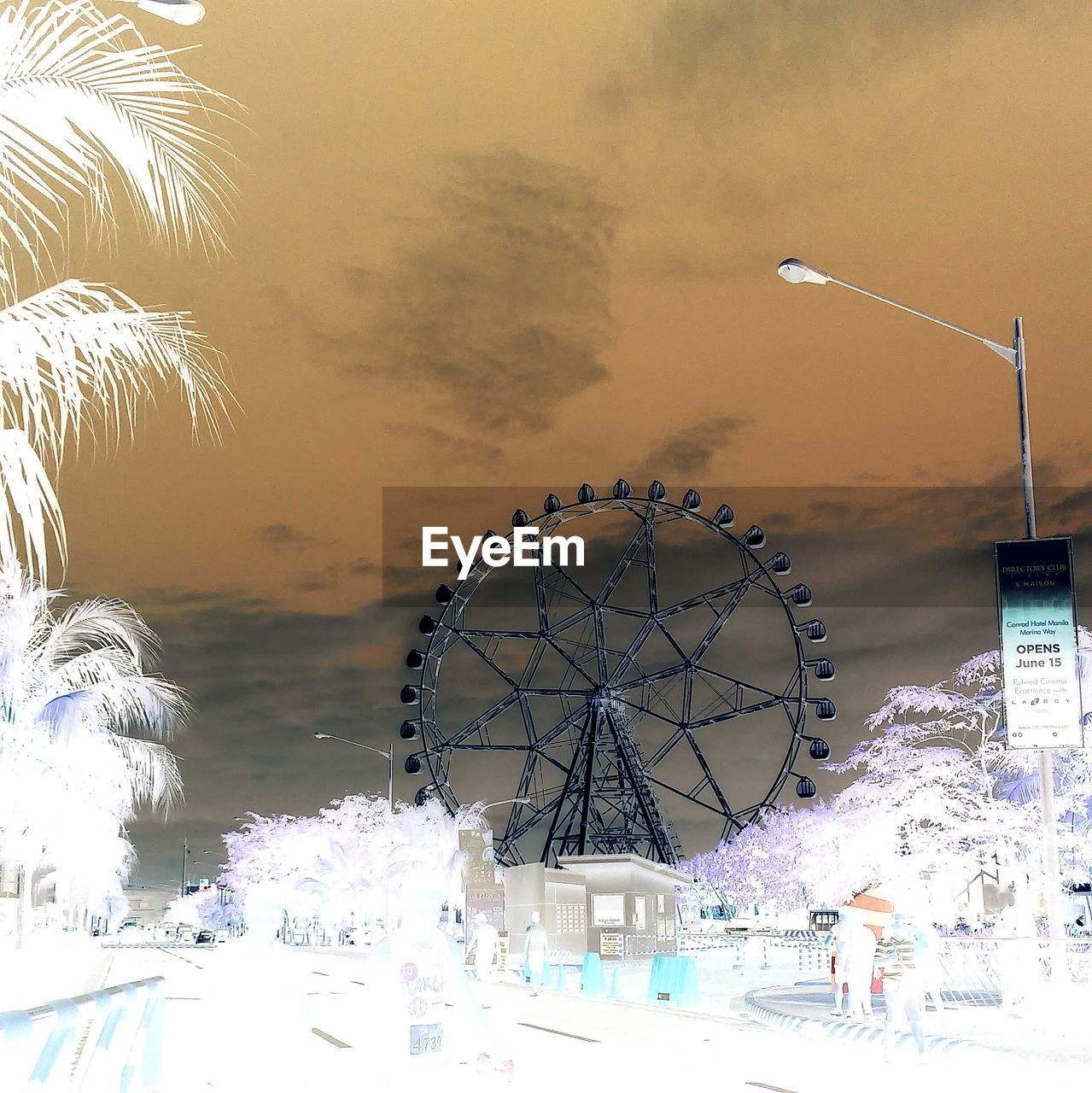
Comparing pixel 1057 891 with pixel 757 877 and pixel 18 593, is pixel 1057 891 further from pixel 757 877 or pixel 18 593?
pixel 757 877

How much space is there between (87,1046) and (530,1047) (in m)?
5.49

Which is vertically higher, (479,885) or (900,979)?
(900,979)

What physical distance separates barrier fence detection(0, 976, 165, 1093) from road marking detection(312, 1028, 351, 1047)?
282cm

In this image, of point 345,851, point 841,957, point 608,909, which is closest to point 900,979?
point 841,957

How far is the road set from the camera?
24.7ft

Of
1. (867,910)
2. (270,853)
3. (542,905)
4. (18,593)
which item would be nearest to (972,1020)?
(867,910)

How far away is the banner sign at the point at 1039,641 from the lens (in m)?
16.7

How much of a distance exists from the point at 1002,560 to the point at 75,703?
12.3 meters

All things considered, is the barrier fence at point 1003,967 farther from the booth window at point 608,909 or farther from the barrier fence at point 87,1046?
the booth window at point 608,909

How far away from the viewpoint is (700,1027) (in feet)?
63.9

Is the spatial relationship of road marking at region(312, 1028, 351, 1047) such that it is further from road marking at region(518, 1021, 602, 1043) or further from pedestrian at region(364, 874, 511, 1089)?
pedestrian at region(364, 874, 511, 1089)

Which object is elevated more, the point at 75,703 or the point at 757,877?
the point at 75,703

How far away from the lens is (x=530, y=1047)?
16.2 meters

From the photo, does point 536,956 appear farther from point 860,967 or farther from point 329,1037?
point 329,1037
